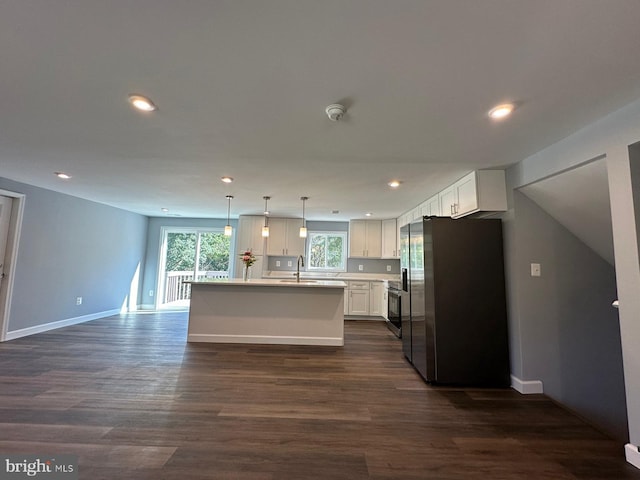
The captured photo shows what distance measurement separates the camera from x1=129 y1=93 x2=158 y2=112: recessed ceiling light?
178cm

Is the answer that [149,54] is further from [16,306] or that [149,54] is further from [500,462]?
[16,306]

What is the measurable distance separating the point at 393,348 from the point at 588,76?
354cm

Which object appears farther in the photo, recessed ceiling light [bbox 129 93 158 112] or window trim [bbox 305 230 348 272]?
window trim [bbox 305 230 348 272]

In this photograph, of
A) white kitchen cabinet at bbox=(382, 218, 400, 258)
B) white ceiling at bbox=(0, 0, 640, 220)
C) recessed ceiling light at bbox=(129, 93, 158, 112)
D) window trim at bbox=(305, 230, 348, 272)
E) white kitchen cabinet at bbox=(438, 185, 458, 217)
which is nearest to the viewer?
white ceiling at bbox=(0, 0, 640, 220)

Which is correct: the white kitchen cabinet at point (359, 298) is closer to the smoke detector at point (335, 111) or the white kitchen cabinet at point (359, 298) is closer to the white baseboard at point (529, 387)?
the white baseboard at point (529, 387)

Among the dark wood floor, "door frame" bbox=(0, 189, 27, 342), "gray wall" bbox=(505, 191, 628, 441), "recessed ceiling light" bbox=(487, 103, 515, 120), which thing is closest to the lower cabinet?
the dark wood floor

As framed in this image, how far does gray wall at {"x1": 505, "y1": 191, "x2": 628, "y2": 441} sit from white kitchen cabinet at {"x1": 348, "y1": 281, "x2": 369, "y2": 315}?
10.9 ft

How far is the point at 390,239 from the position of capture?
6.13 meters

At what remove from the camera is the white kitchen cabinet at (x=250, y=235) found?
6105mm

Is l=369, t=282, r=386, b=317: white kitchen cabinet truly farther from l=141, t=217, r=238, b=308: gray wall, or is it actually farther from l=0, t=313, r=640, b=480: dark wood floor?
l=141, t=217, r=238, b=308: gray wall

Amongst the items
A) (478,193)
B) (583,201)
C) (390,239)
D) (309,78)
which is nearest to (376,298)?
(390,239)

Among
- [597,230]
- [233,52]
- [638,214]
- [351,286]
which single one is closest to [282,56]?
[233,52]

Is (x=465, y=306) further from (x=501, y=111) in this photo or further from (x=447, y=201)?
(x=501, y=111)

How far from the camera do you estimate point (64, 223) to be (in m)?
4.71
